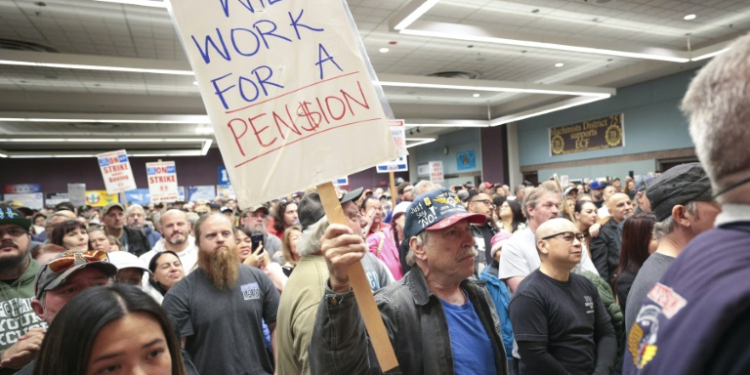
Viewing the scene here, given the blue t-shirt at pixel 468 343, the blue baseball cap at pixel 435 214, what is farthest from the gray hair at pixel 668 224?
the blue t-shirt at pixel 468 343

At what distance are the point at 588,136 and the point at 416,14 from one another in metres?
11.4

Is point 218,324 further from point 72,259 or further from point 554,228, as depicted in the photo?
point 554,228

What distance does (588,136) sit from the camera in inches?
628

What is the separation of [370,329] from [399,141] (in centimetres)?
555

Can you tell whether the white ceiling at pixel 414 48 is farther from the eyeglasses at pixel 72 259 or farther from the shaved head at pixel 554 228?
the eyeglasses at pixel 72 259

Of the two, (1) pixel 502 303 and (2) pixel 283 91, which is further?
(1) pixel 502 303

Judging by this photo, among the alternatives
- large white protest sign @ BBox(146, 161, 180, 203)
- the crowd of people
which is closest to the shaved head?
the crowd of people

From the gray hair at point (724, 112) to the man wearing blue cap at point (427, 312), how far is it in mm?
763

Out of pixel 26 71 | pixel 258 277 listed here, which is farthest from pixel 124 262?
pixel 26 71

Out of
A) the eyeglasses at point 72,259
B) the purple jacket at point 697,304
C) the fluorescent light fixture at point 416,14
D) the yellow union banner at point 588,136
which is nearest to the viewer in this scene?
the purple jacket at point 697,304

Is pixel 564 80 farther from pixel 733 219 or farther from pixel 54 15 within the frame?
pixel 733 219

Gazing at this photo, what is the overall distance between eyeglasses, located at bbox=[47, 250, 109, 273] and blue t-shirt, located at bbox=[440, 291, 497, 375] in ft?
4.86

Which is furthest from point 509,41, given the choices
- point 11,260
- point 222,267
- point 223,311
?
point 11,260

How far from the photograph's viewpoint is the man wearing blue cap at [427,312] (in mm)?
1282
